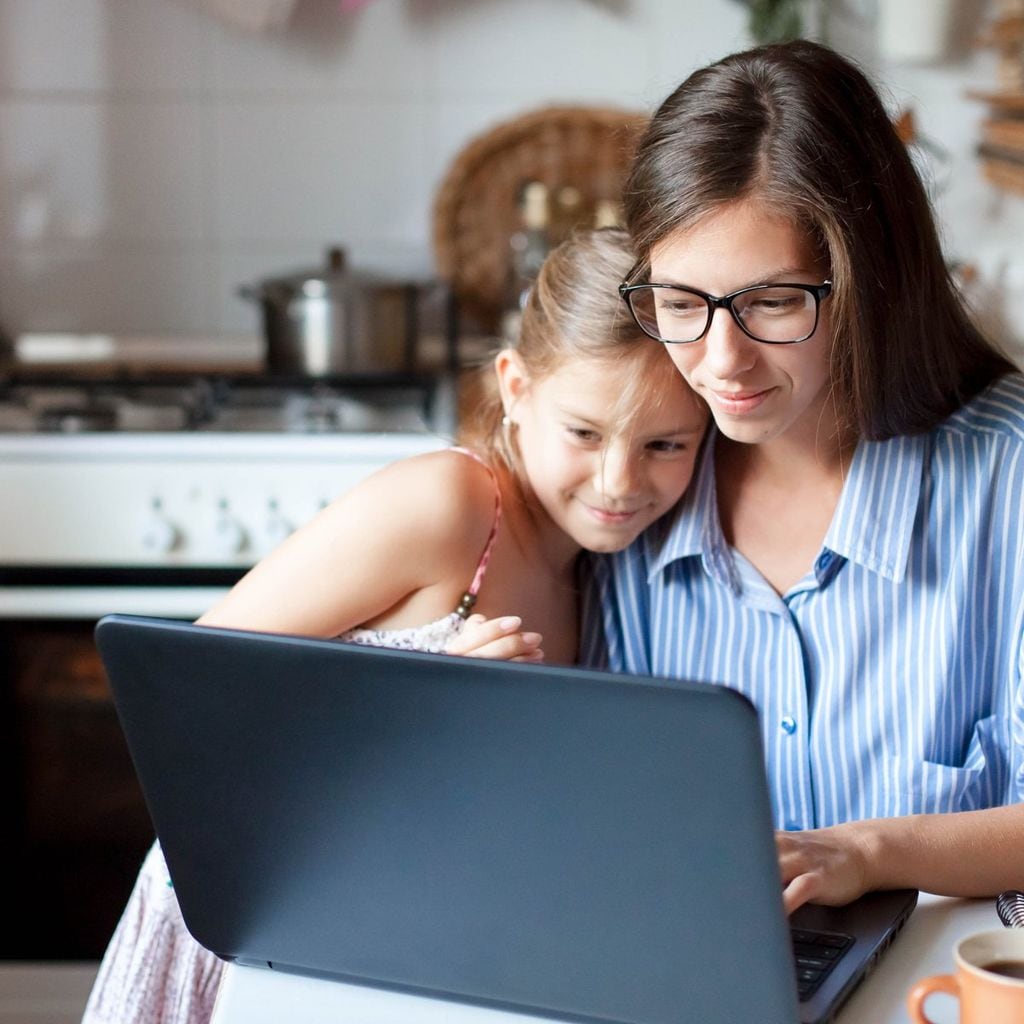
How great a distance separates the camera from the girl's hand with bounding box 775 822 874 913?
2.92 feet

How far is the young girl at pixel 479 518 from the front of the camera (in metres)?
1.17

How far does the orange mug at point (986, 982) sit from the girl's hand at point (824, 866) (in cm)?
15

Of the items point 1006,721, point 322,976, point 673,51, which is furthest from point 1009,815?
point 673,51

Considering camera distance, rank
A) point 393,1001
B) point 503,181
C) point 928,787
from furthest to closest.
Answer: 1. point 503,181
2. point 928,787
3. point 393,1001

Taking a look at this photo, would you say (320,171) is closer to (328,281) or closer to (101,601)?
(328,281)

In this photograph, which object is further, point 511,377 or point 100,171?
point 100,171

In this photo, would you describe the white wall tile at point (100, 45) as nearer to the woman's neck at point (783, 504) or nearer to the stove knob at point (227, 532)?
the stove knob at point (227, 532)

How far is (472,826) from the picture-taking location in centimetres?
75

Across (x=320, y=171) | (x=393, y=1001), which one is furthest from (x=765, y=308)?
(x=320, y=171)

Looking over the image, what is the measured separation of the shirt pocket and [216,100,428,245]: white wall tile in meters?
1.69

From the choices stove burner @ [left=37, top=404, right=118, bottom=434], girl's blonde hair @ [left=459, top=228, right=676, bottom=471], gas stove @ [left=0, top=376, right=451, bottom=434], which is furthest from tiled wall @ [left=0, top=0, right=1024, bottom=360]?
girl's blonde hair @ [left=459, top=228, right=676, bottom=471]

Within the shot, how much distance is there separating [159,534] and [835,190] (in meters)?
1.23

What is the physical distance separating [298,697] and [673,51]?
2063 millimetres

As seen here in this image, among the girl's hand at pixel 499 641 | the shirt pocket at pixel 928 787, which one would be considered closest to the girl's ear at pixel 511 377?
the girl's hand at pixel 499 641
